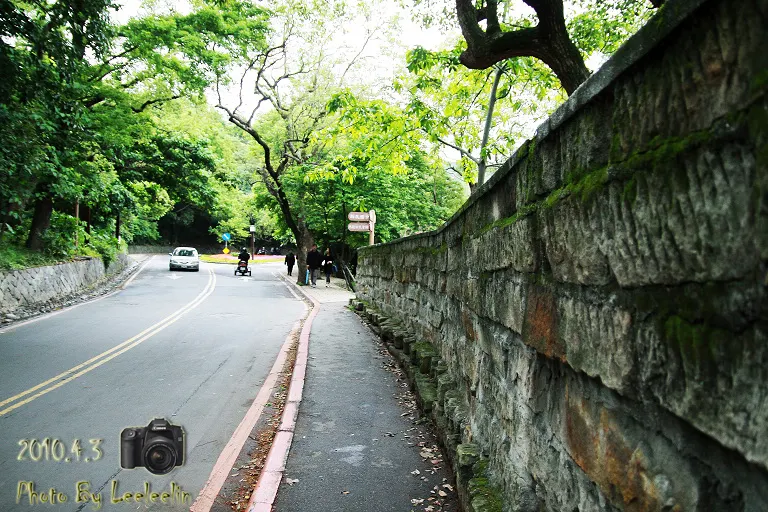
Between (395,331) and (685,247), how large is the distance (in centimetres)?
797

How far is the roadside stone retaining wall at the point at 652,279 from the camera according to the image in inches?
41.6

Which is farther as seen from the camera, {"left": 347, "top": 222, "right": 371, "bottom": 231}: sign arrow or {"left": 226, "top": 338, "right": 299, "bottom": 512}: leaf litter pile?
{"left": 347, "top": 222, "right": 371, "bottom": 231}: sign arrow

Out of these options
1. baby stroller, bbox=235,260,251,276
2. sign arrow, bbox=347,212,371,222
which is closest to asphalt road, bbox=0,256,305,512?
sign arrow, bbox=347,212,371,222

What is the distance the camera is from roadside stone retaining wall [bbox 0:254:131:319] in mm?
14000

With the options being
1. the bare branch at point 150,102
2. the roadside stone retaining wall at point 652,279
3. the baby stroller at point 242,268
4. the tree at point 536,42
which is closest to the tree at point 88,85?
the bare branch at point 150,102

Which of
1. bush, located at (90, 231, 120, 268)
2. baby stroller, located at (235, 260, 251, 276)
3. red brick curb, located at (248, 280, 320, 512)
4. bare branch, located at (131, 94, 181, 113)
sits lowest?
red brick curb, located at (248, 280, 320, 512)

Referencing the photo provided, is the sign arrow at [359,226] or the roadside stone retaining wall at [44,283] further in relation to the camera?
the sign arrow at [359,226]

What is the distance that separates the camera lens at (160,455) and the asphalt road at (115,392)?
1.35 feet

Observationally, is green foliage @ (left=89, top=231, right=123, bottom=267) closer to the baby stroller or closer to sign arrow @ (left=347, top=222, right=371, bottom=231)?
the baby stroller

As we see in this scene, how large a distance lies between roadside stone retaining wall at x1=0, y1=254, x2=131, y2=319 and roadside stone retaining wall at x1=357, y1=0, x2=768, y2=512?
14.6m

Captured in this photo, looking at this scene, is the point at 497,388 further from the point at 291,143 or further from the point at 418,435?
the point at 291,143

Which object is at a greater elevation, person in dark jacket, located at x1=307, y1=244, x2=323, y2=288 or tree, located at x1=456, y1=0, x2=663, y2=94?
tree, located at x1=456, y1=0, x2=663, y2=94

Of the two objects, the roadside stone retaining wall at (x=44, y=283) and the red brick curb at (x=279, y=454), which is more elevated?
the roadside stone retaining wall at (x=44, y=283)

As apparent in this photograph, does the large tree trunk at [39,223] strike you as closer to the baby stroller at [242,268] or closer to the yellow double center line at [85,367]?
the yellow double center line at [85,367]
